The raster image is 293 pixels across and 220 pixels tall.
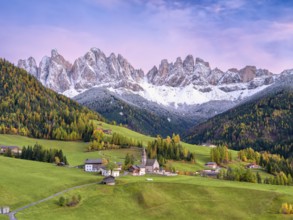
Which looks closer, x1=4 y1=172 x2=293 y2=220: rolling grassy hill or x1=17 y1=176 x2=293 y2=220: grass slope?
x1=4 y1=172 x2=293 y2=220: rolling grassy hill

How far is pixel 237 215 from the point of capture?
347 feet

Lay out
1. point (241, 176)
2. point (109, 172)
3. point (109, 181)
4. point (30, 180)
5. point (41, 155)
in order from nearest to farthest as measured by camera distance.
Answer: point (30, 180) → point (109, 181) → point (109, 172) → point (241, 176) → point (41, 155)

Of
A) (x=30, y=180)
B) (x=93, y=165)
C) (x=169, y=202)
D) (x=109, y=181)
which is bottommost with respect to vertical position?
(x=169, y=202)

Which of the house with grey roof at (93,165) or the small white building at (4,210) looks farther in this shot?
the house with grey roof at (93,165)

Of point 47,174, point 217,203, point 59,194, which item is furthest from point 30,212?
point 217,203

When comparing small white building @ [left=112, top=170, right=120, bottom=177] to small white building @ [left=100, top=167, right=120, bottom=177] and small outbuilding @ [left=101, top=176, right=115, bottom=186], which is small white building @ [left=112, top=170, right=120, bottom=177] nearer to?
small white building @ [left=100, top=167, right=120, bottom=177]

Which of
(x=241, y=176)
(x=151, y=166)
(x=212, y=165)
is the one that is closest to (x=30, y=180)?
(x=151, y=166)

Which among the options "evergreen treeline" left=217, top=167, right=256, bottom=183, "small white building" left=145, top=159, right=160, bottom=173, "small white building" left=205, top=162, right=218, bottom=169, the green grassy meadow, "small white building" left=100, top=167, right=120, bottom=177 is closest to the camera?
the green grassy meadow

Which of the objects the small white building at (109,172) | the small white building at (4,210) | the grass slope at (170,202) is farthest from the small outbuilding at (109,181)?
the small white building at (4,210)

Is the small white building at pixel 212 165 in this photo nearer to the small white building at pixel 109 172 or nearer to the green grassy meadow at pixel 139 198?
the green grassy meadow at pixel 139 198

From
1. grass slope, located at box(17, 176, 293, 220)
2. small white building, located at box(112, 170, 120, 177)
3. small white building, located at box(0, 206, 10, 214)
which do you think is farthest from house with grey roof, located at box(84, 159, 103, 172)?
small white building, located at box(0, 206, 10, 214)

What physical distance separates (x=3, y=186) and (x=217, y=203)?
187 ft

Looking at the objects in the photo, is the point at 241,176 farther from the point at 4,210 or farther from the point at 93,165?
the point at 4,210

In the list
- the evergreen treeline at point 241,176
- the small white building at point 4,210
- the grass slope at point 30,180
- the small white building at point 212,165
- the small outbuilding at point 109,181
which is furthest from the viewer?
the small white building at point 212,165
